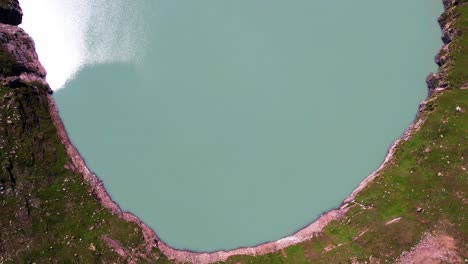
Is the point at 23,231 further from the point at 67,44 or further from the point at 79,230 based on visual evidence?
the point at 67,44

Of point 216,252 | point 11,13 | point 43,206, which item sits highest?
point 11,13

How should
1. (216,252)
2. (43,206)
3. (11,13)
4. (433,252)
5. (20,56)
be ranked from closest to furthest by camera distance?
(433,252), (43,206), (216,252), (20,56), (11,13)

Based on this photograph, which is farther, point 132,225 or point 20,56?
point 20,56

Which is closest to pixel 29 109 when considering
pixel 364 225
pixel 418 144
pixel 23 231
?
pixel 23 231

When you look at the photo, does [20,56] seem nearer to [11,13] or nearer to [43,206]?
[11,13]

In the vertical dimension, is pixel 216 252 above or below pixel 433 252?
above

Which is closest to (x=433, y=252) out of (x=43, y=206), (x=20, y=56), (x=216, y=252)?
(x=216, y=252)

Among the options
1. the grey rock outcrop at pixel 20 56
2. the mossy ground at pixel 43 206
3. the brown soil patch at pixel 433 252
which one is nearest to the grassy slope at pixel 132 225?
the mossy ground at pixel 43 206

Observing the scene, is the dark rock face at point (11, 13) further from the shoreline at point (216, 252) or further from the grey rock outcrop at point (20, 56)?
the shoreline at point (216, 252)
